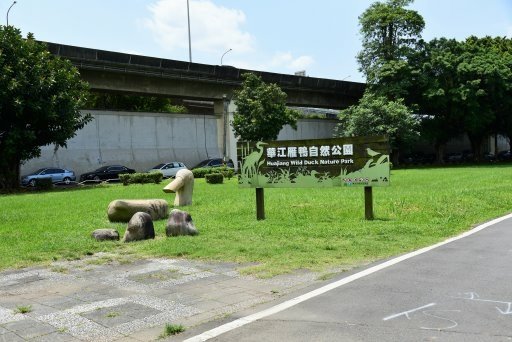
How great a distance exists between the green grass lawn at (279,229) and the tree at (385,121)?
27447 millimetres

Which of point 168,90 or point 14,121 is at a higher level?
point 168,90

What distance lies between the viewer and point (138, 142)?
43188 mm

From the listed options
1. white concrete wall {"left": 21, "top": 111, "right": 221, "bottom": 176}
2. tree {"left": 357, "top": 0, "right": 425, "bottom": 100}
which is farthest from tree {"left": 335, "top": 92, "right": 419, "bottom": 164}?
white concrete wall {"left": 21, "top": 111, "right": 221, "bottom": 176}

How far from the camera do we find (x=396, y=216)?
13156mm

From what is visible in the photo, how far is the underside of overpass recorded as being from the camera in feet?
119

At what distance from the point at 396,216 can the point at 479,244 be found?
148 inches

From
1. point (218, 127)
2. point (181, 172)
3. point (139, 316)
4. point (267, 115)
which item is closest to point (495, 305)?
point (139, 316)

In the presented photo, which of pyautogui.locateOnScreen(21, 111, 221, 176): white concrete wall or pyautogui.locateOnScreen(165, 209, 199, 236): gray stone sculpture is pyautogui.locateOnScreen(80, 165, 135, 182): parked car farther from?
pyautogui.locateOnScreen(165, 209, 199, 236): gray stone sculpture

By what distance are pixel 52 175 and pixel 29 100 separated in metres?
9.52

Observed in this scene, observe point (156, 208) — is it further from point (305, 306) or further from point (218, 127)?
point (218, 127)

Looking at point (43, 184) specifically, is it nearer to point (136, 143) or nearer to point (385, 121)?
point (136, 143)

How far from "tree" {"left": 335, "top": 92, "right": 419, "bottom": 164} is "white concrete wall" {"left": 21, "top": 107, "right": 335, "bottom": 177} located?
37.2 feet

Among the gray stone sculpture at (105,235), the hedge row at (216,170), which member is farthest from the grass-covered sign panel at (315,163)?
the hedge row at (216,170)

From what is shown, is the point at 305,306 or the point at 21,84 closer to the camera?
the point at 305,306
